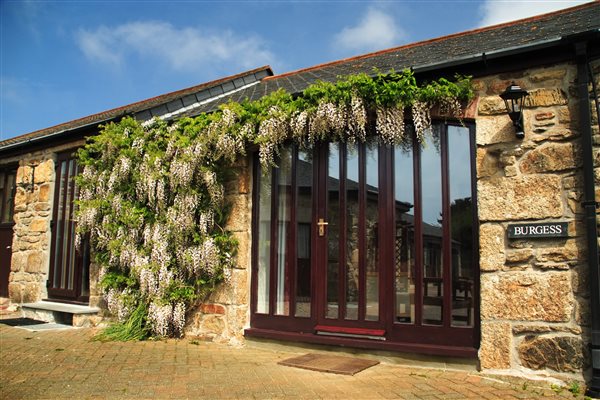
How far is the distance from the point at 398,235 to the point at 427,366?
1151 millimetres

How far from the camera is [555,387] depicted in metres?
3.54

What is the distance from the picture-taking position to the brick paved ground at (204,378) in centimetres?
341

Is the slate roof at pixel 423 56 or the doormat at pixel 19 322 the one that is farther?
the doormat at pixel 19 322

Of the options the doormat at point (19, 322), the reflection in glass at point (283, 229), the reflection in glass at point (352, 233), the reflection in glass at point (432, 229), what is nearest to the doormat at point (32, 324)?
the doormat at point (19, 322)

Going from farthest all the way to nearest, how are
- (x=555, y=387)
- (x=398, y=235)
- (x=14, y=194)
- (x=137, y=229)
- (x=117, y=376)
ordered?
(x=14, y=194) → (x=137, y=229) → (x=398, y=235) → (x=117, y=376) → (x=555, y=387)

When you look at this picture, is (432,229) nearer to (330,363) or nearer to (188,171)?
(330,363)

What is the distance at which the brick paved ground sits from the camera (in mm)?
3408

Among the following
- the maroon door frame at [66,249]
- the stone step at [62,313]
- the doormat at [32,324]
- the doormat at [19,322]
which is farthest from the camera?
the maroon door frame at [66,249]

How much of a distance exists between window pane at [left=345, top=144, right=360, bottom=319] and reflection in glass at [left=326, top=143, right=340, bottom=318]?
111 mm

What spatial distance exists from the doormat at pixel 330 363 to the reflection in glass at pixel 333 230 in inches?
17.2

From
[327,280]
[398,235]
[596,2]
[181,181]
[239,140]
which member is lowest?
[327,280]

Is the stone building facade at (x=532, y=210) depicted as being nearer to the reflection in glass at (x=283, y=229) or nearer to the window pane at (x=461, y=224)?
the window pane at (x=461, y=224)

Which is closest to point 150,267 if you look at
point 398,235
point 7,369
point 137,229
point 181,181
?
point 137,229

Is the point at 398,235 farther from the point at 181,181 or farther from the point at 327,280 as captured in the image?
the point at 181,181
